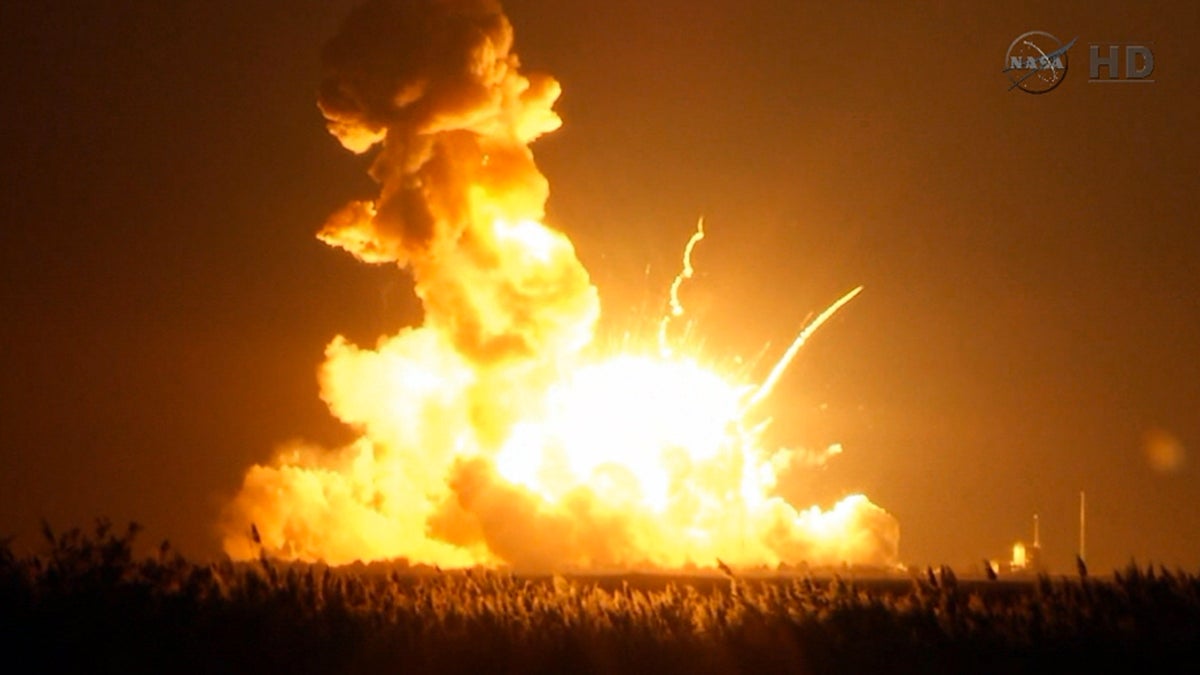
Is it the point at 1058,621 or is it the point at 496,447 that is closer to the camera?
the point at 1058,621

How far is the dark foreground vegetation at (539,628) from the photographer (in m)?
26.4

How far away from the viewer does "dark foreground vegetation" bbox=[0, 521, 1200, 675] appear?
86.7ft

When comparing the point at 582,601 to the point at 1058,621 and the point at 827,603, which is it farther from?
the point at 1058,621

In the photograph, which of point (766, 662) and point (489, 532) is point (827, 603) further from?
point (489, 532)

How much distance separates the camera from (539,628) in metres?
28.0

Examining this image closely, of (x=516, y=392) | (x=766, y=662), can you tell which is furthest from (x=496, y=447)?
(x=766, y=662)

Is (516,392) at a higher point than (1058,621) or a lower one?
higher

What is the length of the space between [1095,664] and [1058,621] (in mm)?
1295

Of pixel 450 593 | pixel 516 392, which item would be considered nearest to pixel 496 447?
pixel 516 392

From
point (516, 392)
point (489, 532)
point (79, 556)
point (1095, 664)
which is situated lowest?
point (1095, 664)

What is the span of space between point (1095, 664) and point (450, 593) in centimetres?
1077

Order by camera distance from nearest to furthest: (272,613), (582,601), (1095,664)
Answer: (1095,664)
(272,613)
(582,601)

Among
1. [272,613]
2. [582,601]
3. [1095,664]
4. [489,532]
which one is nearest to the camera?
[1095,664]

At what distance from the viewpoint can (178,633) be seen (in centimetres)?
2711
